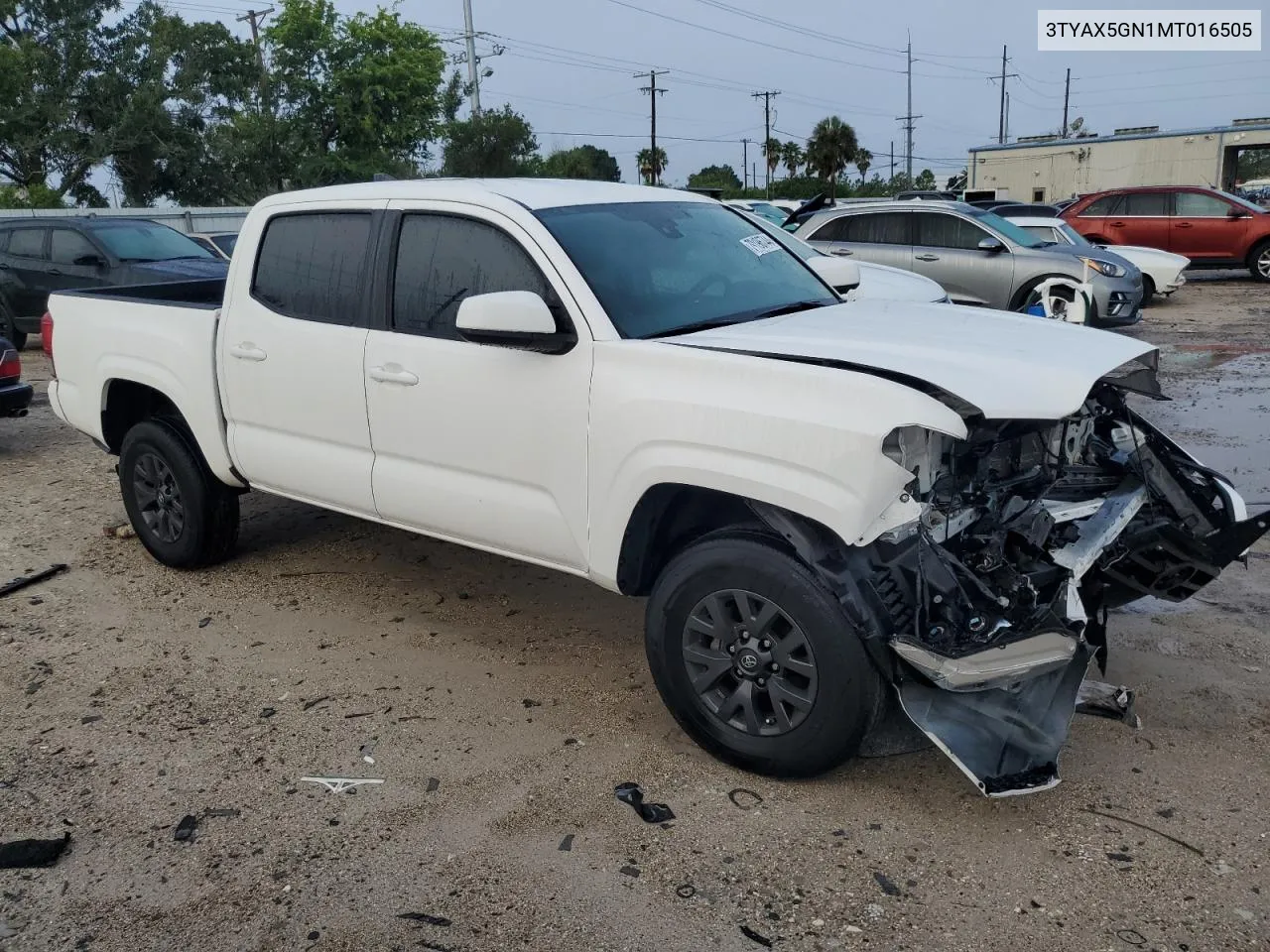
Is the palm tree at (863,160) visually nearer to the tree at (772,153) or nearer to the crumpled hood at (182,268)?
the tree at (772,153)

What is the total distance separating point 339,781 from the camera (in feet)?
12.2

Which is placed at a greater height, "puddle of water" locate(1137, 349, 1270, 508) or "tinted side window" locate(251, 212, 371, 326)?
"tinted side window" locate(251, 212, 371, 326)

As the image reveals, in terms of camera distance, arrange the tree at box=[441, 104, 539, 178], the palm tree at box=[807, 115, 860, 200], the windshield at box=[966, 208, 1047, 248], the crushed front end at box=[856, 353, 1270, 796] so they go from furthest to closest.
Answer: the palm tree at box=[807, 115, 860, 200]
the tree at box=[441, 104, 539, 178]
the windshield at box=[966, 208, 1047, 248]
the crushed front end at box=[856, 353, 1270, 796]

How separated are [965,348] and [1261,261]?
1842 cm

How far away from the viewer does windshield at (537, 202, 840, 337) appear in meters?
4.02

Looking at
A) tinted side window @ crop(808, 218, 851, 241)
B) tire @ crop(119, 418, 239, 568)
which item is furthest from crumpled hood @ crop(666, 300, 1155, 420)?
tinted side window @ crop(808, 218, 851, 241)

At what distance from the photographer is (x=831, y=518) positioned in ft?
10.5

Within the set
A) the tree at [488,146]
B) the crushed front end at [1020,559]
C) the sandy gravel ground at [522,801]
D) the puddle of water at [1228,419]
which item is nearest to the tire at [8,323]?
the sandy gravel ground at [522,801]

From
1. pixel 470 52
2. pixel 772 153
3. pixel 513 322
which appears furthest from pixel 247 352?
pixel 772 153

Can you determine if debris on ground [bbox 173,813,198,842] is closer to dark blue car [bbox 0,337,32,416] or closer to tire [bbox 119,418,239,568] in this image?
tire [bbox 119,418,239,568]

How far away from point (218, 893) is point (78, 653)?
217 cm

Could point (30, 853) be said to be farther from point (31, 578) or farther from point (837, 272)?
point (837, 272)

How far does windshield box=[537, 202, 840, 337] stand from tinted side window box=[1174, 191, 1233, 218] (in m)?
16.7

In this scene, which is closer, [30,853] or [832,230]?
[30,853]
